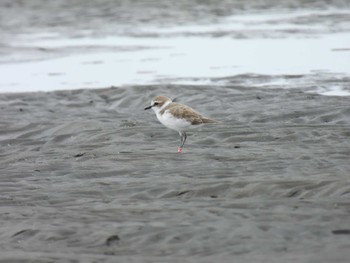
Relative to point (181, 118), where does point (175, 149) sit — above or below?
below

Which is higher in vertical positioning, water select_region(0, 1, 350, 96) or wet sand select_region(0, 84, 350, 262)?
wet sand select_region(0, 84, 350, 262)

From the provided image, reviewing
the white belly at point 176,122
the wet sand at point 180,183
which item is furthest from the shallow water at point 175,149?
the white belly at point 176,122

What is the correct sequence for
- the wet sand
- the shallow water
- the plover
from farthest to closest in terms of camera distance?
the plover
the shallow water
the wet sand

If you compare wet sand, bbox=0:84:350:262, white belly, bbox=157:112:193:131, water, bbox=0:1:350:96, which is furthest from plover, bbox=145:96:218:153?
water, bbox=0:1:350:96

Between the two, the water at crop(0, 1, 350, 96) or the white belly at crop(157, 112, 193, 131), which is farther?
the water at crop(0, 1, 350, 96)

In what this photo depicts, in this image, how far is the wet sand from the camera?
8.18m

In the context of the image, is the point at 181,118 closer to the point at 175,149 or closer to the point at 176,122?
the point at 176,122

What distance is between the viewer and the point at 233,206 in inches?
364

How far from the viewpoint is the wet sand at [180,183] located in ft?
26.8

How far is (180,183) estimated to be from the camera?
34.2 feet

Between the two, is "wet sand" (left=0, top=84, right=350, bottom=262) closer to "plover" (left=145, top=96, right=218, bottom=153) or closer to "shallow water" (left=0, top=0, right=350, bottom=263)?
"shallow water" (left=0, top=0, right=350, bottom=263)

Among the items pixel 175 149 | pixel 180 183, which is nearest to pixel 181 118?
pixel 175 149

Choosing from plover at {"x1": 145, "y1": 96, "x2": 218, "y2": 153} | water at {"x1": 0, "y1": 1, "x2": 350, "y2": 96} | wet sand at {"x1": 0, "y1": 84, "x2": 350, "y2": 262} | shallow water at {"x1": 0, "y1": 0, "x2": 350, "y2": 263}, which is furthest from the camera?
water at {"x1": 0, "y1": 1, "x2": 350, "y2": 96}

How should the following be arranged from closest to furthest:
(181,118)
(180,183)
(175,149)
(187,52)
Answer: (180,183) < (181,118) < (175,149) < (187,52)
